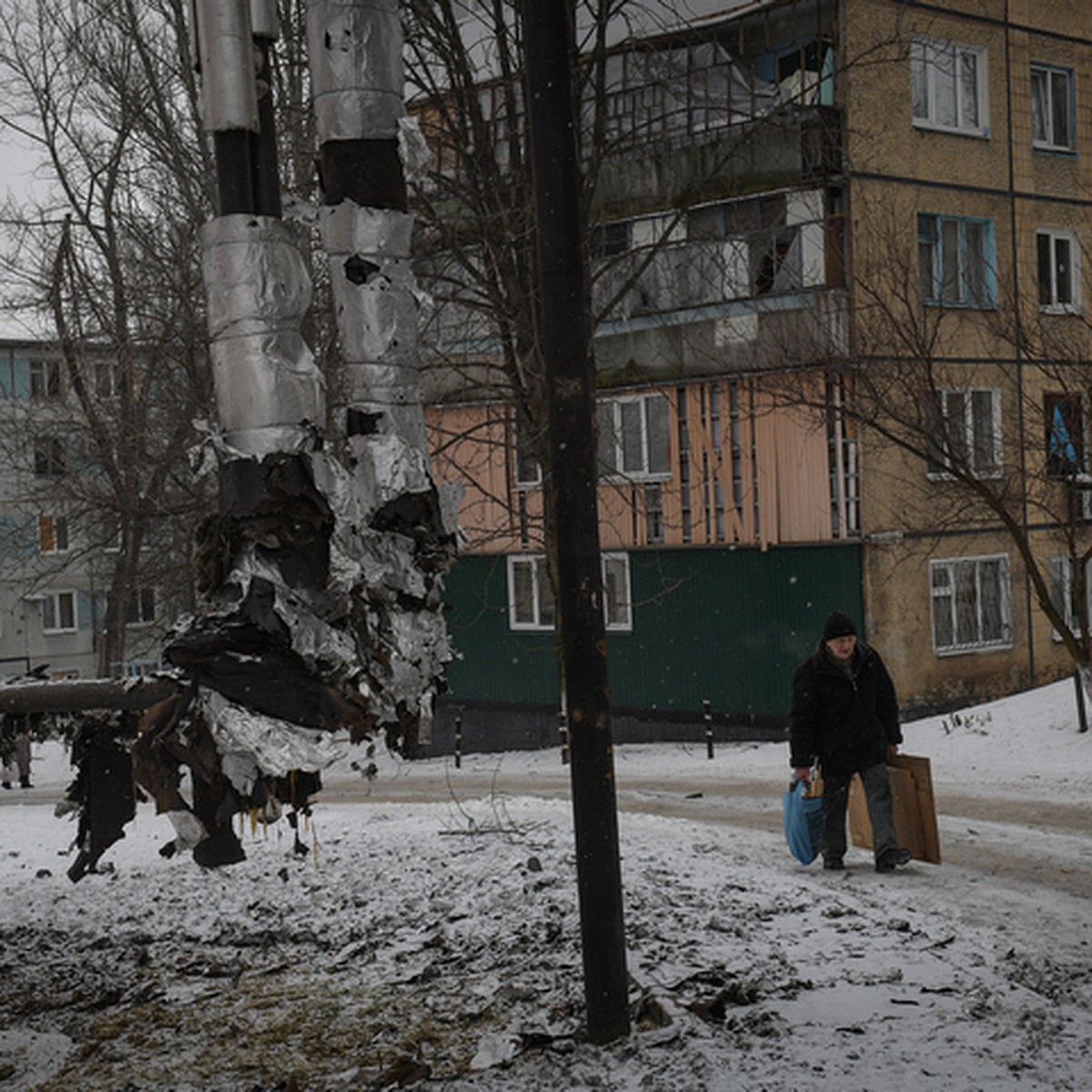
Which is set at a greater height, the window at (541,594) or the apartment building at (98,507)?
the apartment building at (98,507)

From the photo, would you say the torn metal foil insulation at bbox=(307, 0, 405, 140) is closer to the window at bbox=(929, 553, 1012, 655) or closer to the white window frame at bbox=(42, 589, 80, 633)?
the window at bbox=(929, 553, 1012, 655)

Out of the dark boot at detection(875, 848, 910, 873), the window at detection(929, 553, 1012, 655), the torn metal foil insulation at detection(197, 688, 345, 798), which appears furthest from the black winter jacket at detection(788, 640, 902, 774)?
the window at detection(929, 553, 1012, 655)

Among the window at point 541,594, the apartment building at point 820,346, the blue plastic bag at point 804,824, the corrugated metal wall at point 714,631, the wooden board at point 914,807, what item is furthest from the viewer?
the window at point 541,594

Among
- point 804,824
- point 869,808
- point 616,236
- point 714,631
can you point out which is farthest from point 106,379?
point 869,808

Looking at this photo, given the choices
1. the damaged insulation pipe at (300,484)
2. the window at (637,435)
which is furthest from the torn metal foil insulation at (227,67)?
the window at (637,435)

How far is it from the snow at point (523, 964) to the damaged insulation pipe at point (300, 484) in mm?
1035

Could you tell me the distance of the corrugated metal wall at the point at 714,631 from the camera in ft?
73.7

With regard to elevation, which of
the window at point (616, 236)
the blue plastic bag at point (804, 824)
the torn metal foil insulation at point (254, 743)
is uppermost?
the window at point (616, 236)

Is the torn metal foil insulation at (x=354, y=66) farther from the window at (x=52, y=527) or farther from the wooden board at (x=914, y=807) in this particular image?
the window at (x=52, y=527)

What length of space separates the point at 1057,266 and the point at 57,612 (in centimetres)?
3378

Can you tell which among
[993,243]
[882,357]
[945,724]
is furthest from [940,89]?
[945,724]

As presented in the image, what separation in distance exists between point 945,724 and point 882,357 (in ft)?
15.3

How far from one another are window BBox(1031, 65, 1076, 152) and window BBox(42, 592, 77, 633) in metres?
33.7

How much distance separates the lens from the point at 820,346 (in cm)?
2005
